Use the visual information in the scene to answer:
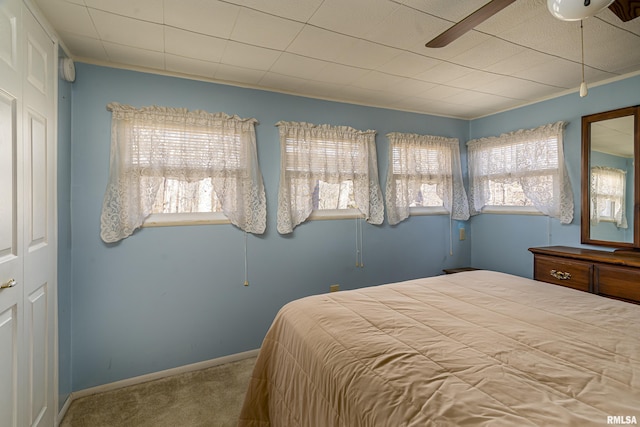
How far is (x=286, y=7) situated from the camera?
1633 mm

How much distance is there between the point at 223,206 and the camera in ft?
8.44

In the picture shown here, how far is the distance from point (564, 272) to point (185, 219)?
3.19 metres

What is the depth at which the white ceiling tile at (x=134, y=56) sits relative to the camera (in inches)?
79.9

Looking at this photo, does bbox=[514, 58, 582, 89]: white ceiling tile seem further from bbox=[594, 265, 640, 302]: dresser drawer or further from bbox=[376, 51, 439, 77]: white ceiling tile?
bbox=[594, 265, 640, 302]: dresser drawer

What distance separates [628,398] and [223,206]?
8.15 ft

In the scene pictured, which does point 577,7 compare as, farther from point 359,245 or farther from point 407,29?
point 359,245

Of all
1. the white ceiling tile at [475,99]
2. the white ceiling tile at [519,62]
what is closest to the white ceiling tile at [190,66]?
the white ceiling tile at [519,62]

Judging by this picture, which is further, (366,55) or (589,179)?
(589,179)

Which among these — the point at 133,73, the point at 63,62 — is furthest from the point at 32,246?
the point at 133,73

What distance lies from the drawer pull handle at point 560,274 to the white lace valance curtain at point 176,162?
8.38 ft

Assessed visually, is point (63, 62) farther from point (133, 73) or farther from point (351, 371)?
point (351, 371)

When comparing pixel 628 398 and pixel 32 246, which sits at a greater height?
pixel 32 246

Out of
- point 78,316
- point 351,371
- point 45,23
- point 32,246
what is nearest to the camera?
point 351,371

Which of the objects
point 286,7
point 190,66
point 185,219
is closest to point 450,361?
point 286,7
